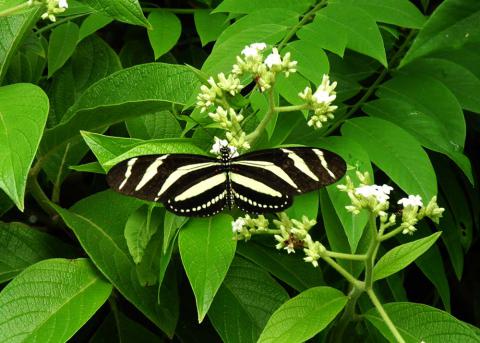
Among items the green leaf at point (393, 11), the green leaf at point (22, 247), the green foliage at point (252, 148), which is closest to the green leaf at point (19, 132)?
the green foliage at point (252, 148)

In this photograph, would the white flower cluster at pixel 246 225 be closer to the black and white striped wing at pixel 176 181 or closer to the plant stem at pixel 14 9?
the black and white striped wing at pixel 176 181

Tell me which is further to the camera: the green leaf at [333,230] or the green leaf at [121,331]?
the green leaf at [121,331]

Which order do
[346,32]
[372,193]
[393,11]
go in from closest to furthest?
[372,193] → [346,32] → [393,11]

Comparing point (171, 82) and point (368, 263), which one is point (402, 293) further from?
point (171, 82)

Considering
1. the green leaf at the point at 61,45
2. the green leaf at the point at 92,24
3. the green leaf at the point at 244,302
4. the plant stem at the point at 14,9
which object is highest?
the plant stem at the point at 14,9

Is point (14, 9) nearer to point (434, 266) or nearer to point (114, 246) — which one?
point (114, 246)

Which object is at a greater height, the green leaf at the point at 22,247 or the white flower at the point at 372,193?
the white flower at the point at 372,193

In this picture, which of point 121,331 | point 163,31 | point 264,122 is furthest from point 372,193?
point 163,31
